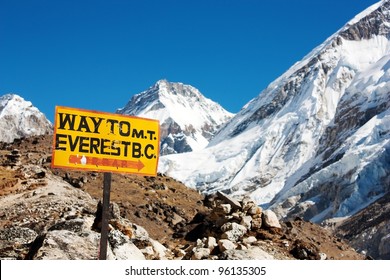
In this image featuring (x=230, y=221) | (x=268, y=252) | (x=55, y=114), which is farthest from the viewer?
(x=230, y=221)

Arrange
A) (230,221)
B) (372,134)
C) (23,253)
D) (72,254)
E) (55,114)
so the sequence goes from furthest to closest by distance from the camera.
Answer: (372,134) < (230,221) < (23,253) < (72,254) < (55,114)

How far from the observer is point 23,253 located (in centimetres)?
2092

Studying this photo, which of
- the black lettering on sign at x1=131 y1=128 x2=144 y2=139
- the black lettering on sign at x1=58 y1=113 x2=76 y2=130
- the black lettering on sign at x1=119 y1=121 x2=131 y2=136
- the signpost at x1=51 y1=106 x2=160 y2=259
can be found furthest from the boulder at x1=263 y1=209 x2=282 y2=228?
the black lettering on sign at x1=58 y1=113 x2=76 y2=130

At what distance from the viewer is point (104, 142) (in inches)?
505

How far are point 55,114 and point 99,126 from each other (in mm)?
897

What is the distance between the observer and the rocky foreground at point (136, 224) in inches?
795

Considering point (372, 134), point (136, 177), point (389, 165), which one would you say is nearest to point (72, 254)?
point (136, 177)

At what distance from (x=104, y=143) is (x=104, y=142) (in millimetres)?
20

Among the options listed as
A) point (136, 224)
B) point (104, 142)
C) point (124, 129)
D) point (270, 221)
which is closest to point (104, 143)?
point (104, 142)

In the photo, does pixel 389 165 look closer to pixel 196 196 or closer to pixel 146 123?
pixel 196 196

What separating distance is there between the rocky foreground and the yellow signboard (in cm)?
529

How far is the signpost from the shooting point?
41.3 feet

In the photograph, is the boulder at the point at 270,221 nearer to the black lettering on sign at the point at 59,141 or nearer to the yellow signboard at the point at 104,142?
the yellow signboard at the point at 104,142
